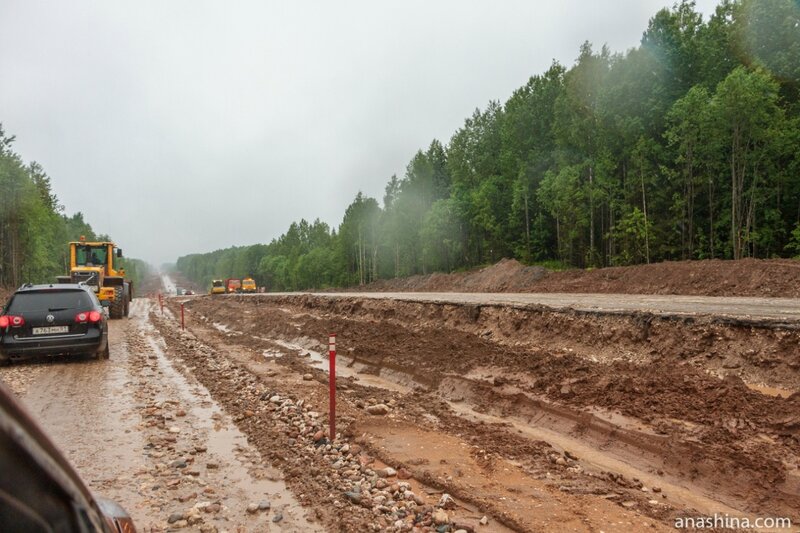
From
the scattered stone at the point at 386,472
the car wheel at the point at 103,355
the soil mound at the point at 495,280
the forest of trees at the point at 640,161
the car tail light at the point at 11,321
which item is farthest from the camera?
the soil mound at the point at 495,280

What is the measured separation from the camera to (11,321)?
970cm

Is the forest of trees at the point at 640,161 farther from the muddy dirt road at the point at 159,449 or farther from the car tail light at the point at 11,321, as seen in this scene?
the car tail light at the point at 11,321

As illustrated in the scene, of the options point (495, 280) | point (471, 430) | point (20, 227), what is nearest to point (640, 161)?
point (495, 280)

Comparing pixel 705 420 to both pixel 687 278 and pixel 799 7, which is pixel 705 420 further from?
pixel 799 7

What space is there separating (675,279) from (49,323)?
2283cm

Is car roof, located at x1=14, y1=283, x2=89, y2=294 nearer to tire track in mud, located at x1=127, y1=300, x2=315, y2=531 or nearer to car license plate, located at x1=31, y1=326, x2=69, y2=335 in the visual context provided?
car license plate, located at x1=31, y1=326, x2=69, y2=335

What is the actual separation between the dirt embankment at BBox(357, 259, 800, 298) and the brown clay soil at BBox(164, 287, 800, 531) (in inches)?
442

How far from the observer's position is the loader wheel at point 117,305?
79.0ft

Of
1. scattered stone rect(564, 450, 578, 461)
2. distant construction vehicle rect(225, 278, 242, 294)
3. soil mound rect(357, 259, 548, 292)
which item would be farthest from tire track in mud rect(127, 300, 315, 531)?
distant construction vehicle rect(225, 278, 242, 294)

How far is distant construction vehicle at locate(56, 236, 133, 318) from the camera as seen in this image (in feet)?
75.4

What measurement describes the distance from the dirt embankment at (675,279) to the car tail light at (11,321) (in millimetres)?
21906

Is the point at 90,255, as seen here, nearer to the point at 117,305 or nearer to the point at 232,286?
the point at 117,305

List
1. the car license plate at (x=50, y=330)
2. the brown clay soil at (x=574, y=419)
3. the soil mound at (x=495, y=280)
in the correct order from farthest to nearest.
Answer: the soil mound at (x=495, y=280) → the car license plate at (x=50, y=330) → the brown clay soil at (x=574, y=419)

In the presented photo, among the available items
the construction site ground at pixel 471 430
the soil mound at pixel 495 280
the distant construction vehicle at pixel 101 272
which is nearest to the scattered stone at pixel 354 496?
the construction site ground at pixel 471 430
